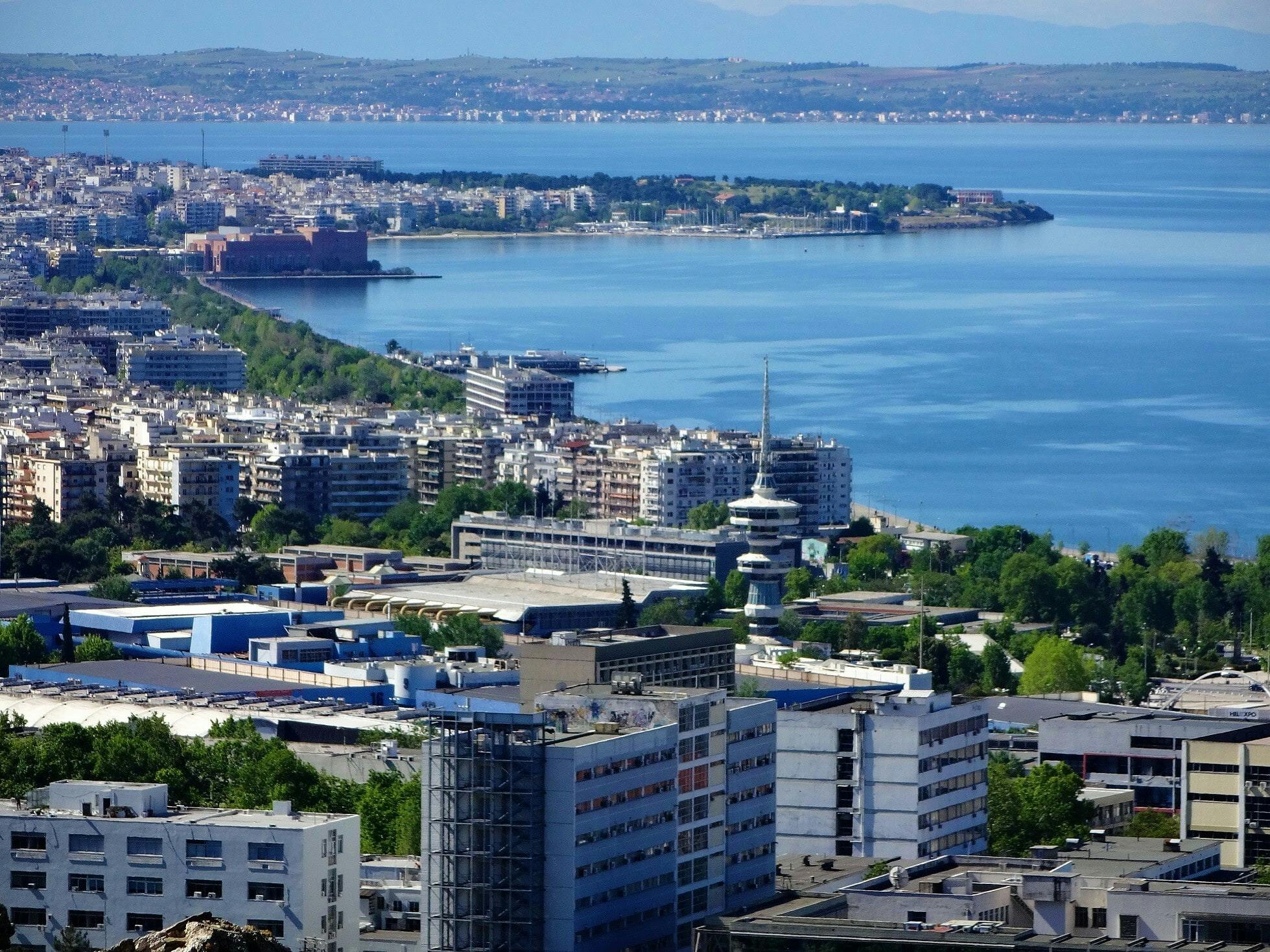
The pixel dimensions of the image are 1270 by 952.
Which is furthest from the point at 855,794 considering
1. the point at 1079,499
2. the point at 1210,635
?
the point at 1079,499

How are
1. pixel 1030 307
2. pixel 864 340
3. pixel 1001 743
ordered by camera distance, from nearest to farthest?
1. pixel 1001 743
2. pixel 864 340
3. pixel 1030 307

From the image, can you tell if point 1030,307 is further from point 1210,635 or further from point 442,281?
point 1210,635

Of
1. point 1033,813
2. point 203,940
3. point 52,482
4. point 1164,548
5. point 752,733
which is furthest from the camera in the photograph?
point 52,482

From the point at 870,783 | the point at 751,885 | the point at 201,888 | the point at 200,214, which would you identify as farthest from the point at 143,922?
the point at 200,214

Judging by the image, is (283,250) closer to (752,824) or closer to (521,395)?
(521,395)

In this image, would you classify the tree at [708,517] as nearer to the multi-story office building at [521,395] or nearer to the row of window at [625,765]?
the multi-story office building at [521,395]

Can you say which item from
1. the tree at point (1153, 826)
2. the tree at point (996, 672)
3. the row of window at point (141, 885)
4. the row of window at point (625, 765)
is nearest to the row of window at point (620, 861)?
the row of window at point (625, 765)

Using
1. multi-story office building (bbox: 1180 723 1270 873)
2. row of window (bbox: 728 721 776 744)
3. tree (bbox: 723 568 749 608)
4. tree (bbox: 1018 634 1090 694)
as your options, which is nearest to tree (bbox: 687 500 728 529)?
tree (bbox: 723 568 749 608)
